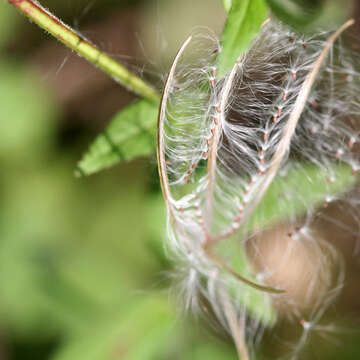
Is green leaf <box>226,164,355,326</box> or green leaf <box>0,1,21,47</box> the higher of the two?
green leaf <box>0,1,21,47</box>

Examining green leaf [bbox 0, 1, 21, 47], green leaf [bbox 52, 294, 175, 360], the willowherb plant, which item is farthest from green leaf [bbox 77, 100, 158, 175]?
green leaf [bbox 0, 1, 21, 47]

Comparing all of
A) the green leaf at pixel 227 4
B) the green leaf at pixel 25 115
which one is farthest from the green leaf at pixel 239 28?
the green leaf at pixel 25 115

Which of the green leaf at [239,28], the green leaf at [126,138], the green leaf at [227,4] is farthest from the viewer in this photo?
the green leaf at [126,138]

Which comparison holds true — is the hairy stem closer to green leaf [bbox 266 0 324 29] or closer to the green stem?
green leaf [bbox 266 0 324 29]

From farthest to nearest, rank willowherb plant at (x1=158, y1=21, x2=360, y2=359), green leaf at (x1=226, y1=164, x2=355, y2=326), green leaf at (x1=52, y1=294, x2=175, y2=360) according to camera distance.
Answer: green leaf at (x1=52, y1=294, x2=175, y2=360), green leaf at (x1=226, y1=164, x2=355, y2=326), willowherb plant at (x1=158, y1=21, x2=360, y2=359)

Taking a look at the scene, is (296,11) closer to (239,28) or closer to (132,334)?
(239,28)

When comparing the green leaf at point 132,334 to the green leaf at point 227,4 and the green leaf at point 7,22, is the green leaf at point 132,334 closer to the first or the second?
the green leaf at point 227,4
